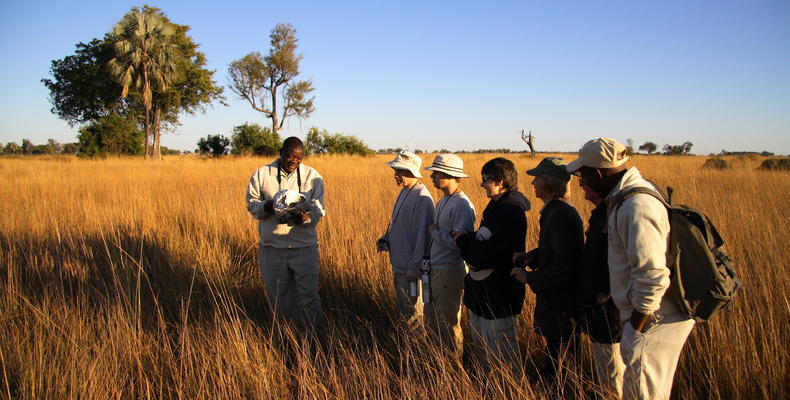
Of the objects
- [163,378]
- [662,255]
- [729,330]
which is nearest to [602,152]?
[662,255]

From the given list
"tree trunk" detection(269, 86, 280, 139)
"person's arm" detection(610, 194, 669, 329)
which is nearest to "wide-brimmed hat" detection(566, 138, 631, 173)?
"person's arm" detection(610, 194, 669, 329)

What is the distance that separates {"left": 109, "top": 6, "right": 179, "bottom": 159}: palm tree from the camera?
899 inches

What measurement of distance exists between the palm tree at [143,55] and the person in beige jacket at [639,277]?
82.7 feet

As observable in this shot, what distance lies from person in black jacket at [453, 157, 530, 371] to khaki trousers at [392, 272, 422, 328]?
686 millimetres

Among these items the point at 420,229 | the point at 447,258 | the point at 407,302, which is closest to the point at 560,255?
the point at 447,258

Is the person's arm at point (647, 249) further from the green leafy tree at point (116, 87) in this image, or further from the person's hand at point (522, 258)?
the green leafy tree at point (116, 87)

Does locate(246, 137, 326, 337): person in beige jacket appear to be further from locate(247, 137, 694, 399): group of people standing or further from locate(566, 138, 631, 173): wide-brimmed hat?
Result: locate(566, 138, 631, 173): wide-brimmed hat

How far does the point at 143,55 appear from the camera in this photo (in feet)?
76.4

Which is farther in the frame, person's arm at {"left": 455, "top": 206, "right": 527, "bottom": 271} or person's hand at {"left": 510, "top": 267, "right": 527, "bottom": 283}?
person's arm at {"left": 455, "top": 206, "right": 527, "bottom": 271}

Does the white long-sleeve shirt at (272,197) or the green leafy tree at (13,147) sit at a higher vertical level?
the green leafy tree at (13,147)

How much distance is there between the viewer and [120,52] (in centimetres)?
2272

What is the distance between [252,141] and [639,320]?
2346 centimetres

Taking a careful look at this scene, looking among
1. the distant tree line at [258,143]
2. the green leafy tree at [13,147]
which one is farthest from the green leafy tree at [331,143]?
the green leafy tree at [13,147]

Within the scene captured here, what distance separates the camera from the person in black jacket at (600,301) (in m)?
2.12
